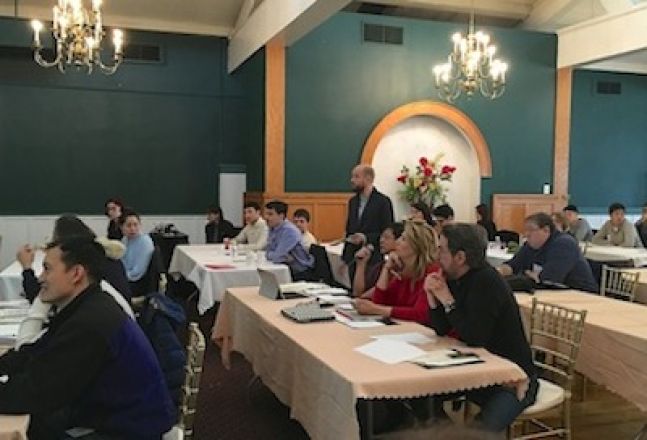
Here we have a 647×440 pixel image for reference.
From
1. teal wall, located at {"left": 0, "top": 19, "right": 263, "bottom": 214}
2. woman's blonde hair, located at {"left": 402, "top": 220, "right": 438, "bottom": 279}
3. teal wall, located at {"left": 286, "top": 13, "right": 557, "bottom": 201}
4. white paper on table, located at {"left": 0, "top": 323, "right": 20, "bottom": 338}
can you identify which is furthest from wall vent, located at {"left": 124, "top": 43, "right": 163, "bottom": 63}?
woman's blonde hair, located at {"left": 402, "top": 220, "right": 438, "bottom": 279}

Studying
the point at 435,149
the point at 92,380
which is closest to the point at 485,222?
the point at 435,149

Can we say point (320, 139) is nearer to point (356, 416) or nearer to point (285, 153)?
point (285, 153)

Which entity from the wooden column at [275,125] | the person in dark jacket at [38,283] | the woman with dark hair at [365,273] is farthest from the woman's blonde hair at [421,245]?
the wooden column at [275,125]

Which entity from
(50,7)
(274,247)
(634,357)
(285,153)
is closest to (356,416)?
(634,357)

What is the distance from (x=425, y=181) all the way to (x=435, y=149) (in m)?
0.72

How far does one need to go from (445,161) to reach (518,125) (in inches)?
51.0

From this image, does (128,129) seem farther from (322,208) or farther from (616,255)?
(616,255)

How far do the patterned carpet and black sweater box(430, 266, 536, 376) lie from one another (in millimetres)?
1353

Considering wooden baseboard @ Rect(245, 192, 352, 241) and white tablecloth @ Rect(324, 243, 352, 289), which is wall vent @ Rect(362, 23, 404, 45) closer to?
wooden baseboard @ Rect(245, 192, 352, 241)

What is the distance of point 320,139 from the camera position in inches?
367

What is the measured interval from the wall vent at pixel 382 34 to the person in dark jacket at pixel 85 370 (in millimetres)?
7868

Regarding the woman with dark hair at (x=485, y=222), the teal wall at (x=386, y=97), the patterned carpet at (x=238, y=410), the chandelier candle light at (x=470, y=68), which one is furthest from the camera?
the teal wall at (x=386, y=97)

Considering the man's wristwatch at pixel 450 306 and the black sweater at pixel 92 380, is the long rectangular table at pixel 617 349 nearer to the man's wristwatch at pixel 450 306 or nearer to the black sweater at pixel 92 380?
the man's wristwatch at pixel 450 306

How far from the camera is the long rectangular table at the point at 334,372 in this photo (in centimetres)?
247
